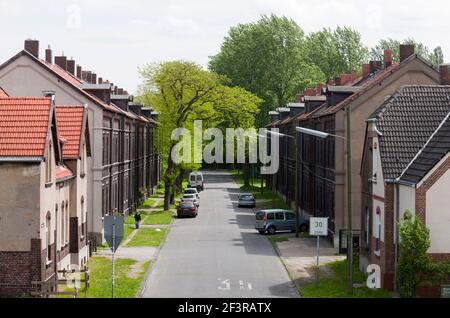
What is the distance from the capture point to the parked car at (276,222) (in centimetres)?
5150

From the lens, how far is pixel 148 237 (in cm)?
4866

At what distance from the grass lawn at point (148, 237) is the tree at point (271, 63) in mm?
47865

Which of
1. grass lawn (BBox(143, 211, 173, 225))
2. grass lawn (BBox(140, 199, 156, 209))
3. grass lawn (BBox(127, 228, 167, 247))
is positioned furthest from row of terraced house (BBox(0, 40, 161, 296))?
grass lawn (BBox(140, 199, 156, 209))

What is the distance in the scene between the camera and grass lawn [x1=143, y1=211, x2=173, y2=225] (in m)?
57.7

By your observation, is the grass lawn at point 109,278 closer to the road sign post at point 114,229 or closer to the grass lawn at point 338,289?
the road sign post at point 114,229

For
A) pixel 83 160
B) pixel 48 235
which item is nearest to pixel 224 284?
pixel 48 235

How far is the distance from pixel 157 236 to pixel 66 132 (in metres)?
15.6

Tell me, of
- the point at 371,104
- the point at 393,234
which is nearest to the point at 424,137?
the point at 393,234

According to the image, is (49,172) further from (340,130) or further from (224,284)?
(340,130)

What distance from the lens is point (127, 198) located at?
2395 inches

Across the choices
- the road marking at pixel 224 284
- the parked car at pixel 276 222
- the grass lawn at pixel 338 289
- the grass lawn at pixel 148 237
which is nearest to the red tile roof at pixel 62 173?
the road marking at pixel 224 284

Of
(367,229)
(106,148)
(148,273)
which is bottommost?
(148,273)

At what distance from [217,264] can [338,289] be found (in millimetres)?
8192
